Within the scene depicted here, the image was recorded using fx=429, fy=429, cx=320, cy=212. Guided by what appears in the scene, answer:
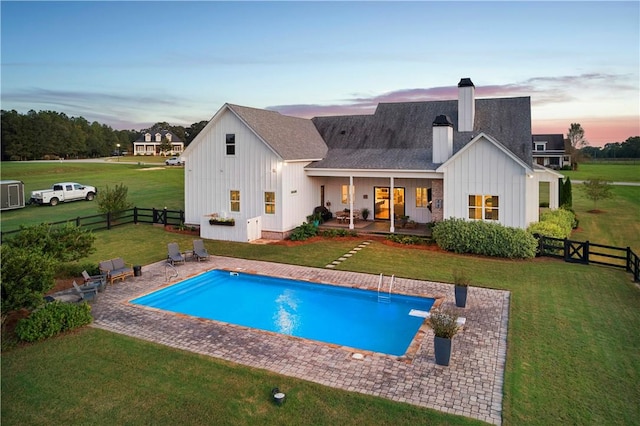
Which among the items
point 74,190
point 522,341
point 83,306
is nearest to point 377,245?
point 522,341

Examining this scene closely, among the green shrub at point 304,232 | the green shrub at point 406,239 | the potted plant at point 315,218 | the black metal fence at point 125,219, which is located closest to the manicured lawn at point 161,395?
the green shrub at point 304,232

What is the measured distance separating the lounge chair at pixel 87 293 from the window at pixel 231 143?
39.0 ft

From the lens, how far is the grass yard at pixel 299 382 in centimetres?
722

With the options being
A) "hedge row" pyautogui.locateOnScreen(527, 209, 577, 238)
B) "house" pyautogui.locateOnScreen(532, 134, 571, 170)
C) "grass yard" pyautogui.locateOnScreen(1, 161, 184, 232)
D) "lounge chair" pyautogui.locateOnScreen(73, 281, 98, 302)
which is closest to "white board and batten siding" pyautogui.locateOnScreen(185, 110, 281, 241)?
"lounge chair" pyautogui.locateOnScreen(73, 281, 98, 302)

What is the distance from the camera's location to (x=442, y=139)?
22500mm

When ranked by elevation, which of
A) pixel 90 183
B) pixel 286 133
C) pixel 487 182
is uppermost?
pixel 286 133

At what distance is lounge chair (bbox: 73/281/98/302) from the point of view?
12.7m

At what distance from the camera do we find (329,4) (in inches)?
821

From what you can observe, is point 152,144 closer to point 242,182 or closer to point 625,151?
point 242,182

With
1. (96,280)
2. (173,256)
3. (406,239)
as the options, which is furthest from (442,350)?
(406,239)

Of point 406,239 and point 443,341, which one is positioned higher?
point 406,239

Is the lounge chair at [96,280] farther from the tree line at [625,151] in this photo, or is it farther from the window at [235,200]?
the tree line at [625,151]

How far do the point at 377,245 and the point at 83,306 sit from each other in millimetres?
13449

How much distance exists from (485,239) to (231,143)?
45.5ft
